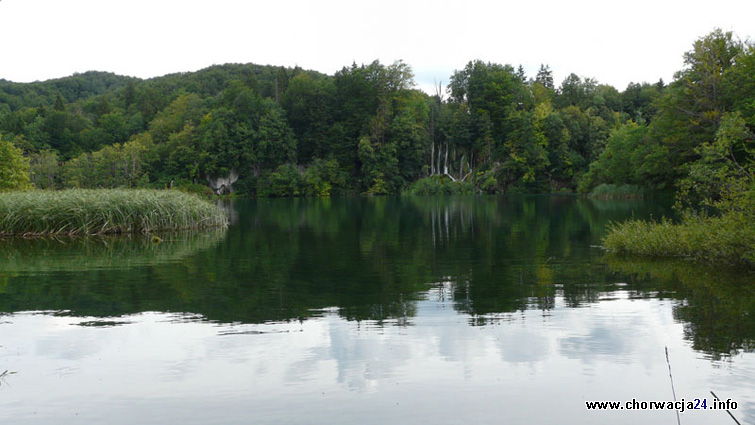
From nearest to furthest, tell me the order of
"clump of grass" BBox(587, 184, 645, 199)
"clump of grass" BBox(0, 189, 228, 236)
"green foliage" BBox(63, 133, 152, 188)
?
1. "clump of grass" BBox(0, 189, 228, 236)
2. "clump of grass" BBox(587, 184, 645, 199)
3. "green foliage" BBox(63, 133, 152, 188)

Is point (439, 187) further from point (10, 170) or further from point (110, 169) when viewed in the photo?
point (10, 170)

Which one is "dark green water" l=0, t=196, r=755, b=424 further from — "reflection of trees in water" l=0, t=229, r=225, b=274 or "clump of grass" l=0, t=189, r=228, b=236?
"clump of grass" l=0, t=189, r=228, b=236

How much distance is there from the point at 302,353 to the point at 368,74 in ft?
343

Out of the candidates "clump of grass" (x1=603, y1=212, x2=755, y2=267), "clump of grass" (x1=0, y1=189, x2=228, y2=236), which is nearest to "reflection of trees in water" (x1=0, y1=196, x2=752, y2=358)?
"clump of grass" (x1=603, y1=212, x2=755, y2=267)

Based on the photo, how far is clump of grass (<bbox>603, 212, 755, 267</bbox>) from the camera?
15.8m

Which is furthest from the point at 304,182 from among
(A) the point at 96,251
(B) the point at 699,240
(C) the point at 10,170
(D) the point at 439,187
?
(B) the point at 699,240

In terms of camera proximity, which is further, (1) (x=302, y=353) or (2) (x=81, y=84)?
(2) (x=81, y=84)

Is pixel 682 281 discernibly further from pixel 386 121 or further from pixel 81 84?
pixel 81 84

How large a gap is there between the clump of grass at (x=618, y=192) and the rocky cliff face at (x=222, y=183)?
5651 centimetres

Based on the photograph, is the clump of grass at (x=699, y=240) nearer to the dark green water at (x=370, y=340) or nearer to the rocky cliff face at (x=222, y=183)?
the dark green water at (x=370, y=340)

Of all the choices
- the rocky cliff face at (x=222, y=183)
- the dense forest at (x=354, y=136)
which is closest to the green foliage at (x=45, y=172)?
the dense forest at (x=354, y=136)

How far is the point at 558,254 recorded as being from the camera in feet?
69.4

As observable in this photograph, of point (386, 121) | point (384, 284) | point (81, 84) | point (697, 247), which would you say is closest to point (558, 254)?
point (697, 247)

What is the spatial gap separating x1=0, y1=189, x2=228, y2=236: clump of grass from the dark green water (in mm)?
10389
